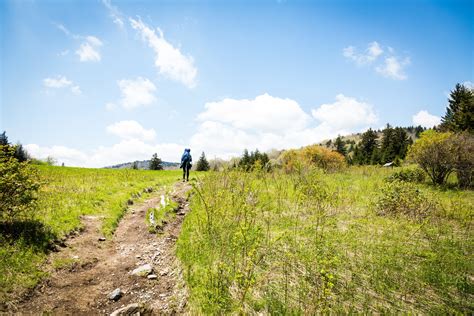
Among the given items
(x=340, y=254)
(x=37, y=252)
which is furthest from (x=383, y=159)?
(x=37, y=252)

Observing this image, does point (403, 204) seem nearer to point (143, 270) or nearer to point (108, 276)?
point (143, 270)

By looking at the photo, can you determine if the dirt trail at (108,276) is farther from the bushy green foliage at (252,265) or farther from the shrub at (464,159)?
the shrub at (464,159)

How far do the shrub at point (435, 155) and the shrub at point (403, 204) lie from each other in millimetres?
8973

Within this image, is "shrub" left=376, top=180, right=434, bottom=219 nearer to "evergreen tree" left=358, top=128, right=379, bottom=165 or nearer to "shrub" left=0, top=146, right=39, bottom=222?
"shrub" left=0, top=146, right=39, bottom=222

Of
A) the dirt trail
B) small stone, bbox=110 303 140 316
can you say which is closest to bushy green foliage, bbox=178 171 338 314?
the dirt trail

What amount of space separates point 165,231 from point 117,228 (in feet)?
5.95

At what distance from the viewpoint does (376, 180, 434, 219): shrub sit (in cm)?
850

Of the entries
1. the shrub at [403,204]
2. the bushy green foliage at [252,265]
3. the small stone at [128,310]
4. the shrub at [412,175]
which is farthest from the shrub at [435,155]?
the small stone at [128,310]

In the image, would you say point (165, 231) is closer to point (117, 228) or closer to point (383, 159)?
point (117, 228)

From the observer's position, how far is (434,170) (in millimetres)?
16688

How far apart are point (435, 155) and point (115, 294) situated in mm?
19328

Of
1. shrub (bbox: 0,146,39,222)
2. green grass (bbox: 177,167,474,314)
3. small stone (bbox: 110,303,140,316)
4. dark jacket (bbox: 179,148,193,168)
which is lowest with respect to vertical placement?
small stone (bbox: 110,303,140,316)

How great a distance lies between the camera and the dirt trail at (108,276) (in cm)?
435

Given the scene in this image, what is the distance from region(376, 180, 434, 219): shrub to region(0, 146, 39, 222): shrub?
36.7 ft
